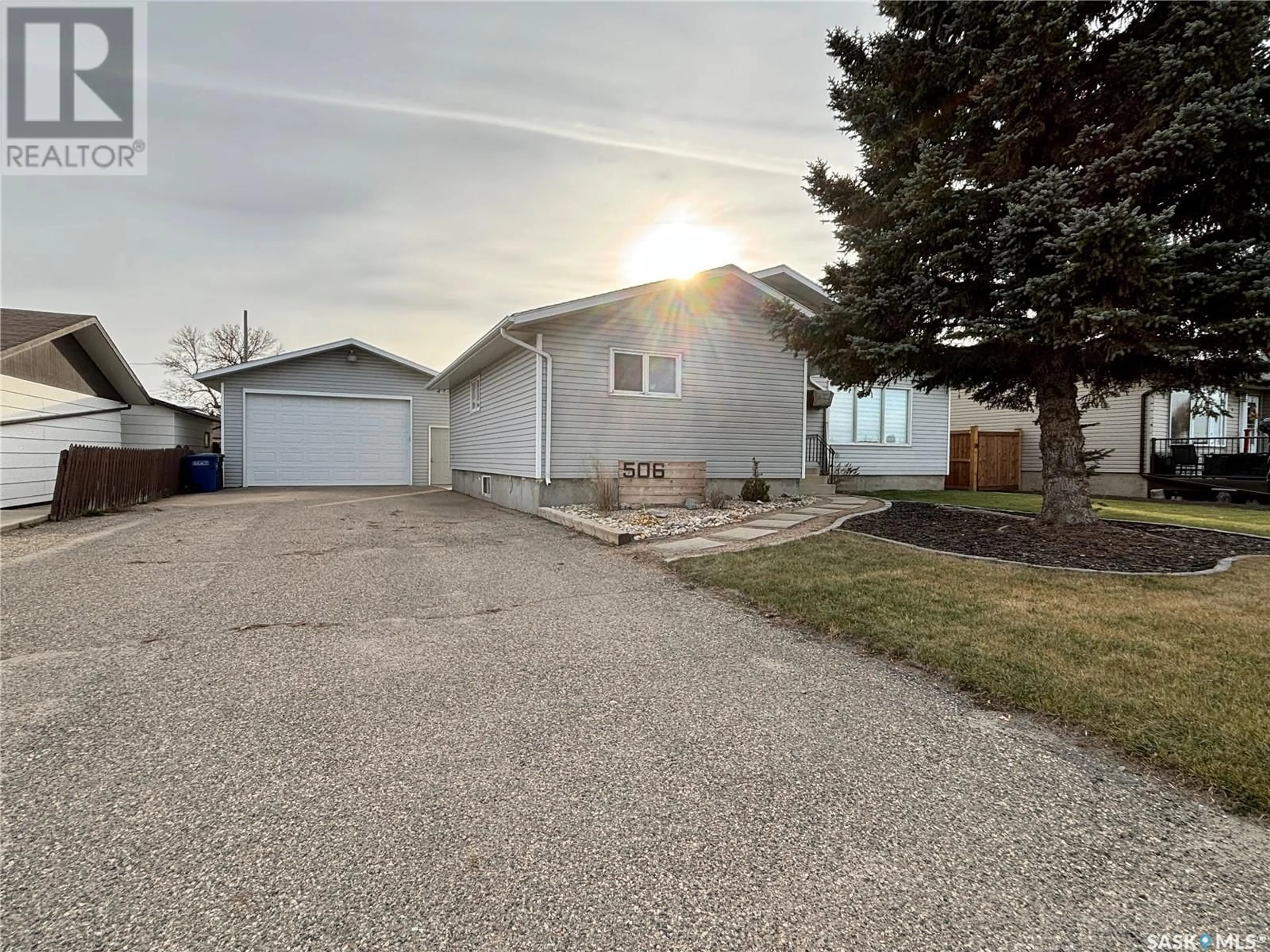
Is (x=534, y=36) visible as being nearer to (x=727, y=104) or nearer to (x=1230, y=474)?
(x=727, y=104)

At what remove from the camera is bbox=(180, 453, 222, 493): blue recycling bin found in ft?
49.3

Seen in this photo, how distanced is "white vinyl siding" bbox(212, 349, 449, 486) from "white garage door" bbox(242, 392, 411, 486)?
9.3 inches

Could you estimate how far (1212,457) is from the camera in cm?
1418

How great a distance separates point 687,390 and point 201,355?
1353 inches

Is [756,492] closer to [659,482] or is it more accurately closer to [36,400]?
[659,482]

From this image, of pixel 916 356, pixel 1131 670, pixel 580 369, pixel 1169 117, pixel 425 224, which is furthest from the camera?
pixel 425 224

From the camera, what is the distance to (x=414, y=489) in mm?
16734

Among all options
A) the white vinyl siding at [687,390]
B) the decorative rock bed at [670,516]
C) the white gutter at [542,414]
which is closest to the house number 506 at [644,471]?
the white vinyl siding at [687,390]

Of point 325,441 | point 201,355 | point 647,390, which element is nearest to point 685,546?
point 647,390

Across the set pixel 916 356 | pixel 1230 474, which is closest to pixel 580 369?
pixel 916 356

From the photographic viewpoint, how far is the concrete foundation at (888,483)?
1491cm

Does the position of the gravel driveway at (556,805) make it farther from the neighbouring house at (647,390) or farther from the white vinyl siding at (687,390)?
the white vinyl siding at (687,390)

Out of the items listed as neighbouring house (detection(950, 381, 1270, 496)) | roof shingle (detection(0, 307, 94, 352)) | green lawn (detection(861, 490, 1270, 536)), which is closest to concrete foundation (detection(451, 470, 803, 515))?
green lawn (detection(861, 490, 1270, 536))

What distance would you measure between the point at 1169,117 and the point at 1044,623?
5307mm
